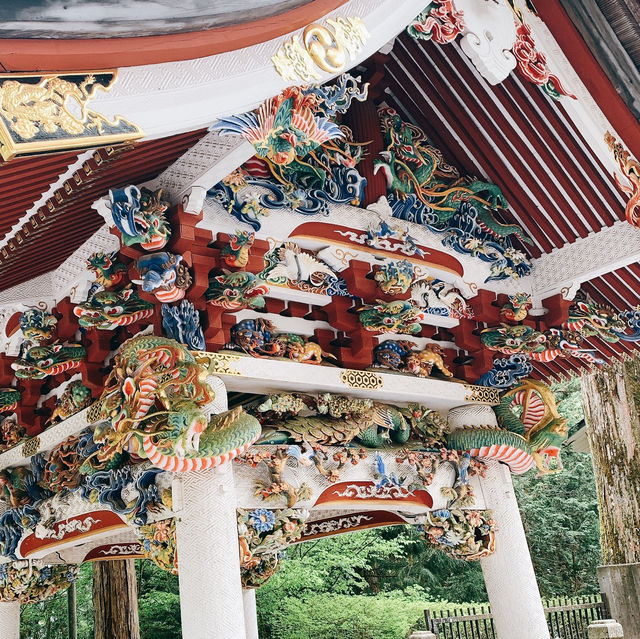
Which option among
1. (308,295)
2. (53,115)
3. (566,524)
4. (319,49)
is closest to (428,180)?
(308,295)

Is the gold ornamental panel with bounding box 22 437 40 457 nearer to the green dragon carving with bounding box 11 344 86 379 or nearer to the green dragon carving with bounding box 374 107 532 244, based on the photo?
the green dragon carving with bounding box 11 344 86 379

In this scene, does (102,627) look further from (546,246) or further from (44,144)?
(44,144)

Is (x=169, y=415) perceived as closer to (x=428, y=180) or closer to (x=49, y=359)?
(x=49, y=359)

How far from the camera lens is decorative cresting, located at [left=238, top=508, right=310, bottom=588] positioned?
5082 millimetres

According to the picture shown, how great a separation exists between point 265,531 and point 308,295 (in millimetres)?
1773

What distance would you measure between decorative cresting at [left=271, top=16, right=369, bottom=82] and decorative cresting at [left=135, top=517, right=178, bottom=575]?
113 inches

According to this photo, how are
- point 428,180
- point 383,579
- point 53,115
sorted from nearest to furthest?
point 53,115
point 428,180
point 383,579

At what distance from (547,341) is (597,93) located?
91.4 inches

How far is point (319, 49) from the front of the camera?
3.86 metres

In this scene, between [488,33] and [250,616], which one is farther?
[250,616]

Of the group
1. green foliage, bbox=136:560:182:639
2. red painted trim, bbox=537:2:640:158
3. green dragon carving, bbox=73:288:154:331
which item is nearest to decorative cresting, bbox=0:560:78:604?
green dragon carving, bbox=73:288:154:331

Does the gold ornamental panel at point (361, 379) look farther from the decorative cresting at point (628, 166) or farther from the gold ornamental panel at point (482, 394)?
the decorative cresting at point (628, 166)

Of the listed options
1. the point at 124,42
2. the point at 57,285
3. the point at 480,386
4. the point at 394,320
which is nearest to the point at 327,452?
the point at 394,320

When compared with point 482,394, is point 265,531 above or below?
below
